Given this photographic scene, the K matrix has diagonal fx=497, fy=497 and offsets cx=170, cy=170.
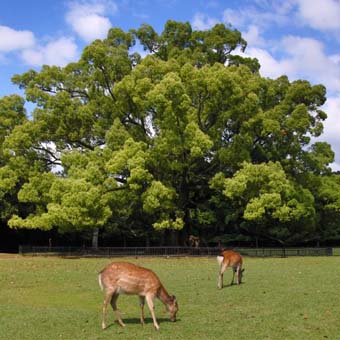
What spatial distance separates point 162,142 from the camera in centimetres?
2994

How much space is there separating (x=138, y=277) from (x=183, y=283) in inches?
275

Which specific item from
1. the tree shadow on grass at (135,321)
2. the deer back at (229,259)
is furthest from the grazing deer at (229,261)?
the tree shadow on grass at (135,321)

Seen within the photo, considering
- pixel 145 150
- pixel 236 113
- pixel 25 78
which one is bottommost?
pixel 145 150

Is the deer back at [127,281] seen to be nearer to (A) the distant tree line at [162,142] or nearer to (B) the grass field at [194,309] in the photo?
(B) the grass field at [194,309]

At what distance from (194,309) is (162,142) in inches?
748

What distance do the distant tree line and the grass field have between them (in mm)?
11122

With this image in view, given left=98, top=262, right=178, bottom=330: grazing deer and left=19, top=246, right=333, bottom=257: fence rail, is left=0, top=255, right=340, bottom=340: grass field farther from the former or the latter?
left=19, top=246, right=333, bottom=257: fence rail

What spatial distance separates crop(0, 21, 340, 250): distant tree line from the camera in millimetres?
29484

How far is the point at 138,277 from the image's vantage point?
9.84 m

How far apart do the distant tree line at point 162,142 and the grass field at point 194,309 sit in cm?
1112

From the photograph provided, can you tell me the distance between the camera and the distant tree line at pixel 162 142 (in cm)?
2948

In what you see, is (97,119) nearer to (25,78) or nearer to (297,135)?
(25,78)

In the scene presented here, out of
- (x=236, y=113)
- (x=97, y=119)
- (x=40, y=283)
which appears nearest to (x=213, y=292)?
(x=40, y=283)

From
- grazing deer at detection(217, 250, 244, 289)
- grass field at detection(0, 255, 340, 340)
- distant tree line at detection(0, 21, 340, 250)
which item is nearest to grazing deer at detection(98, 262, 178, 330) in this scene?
grass field at detection(0, 255, 340, 340)
